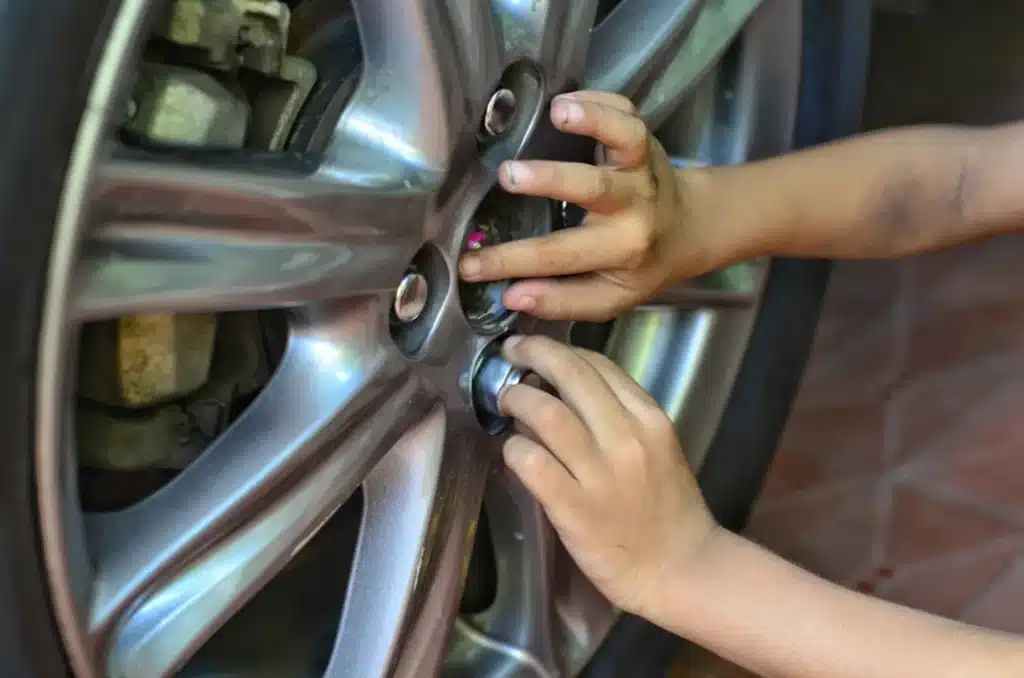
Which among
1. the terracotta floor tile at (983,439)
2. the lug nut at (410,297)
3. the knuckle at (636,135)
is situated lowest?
the terracotta floor tile at (983,439)

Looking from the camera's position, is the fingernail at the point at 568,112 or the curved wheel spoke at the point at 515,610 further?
the curved wheel spoke at the point at 515,610

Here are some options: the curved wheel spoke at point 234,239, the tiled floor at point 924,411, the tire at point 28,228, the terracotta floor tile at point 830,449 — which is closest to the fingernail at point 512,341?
the curved wheel spoke at point 234,239

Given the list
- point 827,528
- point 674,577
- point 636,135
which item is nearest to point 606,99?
point 636,135

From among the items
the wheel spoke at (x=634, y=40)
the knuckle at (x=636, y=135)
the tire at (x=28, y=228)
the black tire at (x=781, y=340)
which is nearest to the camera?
the tire at (x=28, y=228)

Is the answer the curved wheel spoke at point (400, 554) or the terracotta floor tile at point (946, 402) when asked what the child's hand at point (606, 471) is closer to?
the curved wheel spoke at point (400, 554)

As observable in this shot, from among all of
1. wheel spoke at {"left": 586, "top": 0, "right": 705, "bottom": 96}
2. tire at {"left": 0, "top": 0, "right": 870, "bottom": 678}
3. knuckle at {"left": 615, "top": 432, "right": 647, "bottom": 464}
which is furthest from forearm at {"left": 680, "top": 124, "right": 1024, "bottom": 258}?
tire at {"left": 0, "top": 0, "right": 870, "bottom": 678}

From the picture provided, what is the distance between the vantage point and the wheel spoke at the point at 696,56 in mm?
702

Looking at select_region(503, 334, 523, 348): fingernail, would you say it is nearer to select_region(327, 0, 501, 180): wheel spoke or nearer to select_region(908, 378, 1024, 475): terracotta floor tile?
select_region(327, 0, 501, 180): wheel spoke

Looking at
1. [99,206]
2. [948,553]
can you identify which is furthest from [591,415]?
[948,553]

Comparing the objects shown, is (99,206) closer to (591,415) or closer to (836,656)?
(591,415)

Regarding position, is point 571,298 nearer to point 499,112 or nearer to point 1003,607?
point 499,112

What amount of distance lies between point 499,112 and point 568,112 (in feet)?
0.18

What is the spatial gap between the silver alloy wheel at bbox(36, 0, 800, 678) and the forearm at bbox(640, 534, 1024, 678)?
0.14m

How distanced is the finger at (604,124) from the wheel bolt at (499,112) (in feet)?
0.11
